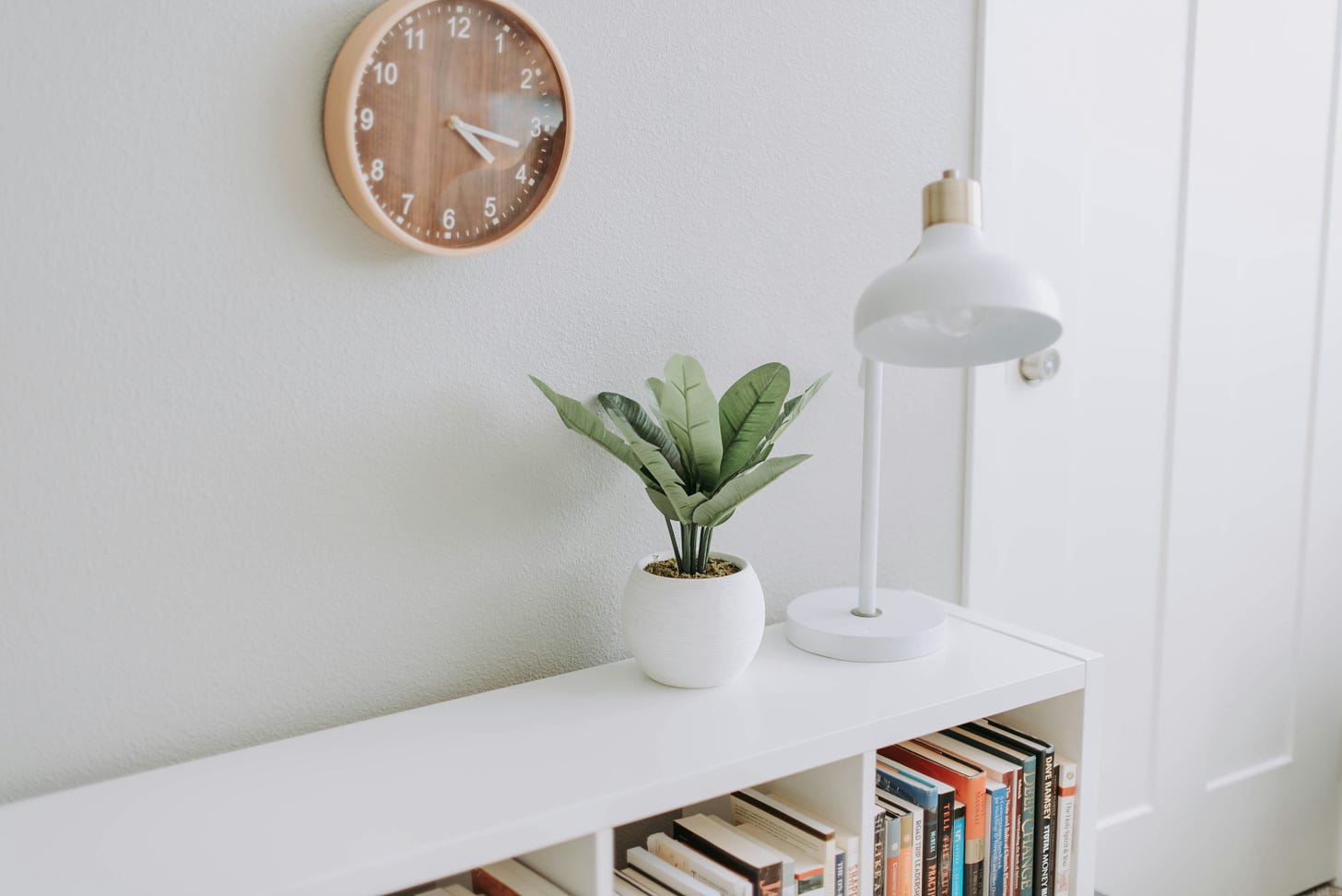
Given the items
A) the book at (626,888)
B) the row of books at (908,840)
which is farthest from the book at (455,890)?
the book at (626,888)

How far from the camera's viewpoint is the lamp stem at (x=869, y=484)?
128cm

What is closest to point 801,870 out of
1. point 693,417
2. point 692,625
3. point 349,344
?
point 692,625

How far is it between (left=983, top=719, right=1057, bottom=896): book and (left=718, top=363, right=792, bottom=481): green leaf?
0.49 m

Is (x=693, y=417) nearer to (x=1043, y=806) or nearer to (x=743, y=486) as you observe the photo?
(x=743, y=486)

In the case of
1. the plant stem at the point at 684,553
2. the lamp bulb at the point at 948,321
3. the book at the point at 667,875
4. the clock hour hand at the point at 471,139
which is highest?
the clock hour hand at the point at 471,139

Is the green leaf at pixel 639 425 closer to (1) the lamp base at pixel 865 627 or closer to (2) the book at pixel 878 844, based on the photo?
(1) the lamp base at pixel 865 627

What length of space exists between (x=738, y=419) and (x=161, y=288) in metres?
0.58

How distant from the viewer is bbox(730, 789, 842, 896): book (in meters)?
1.09

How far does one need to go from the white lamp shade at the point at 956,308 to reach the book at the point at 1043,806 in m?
0.50

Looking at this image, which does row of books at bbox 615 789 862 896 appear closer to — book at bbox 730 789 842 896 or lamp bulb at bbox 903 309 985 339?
book at bbox 730 789 842 896

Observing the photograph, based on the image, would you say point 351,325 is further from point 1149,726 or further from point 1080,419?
point 1149,726

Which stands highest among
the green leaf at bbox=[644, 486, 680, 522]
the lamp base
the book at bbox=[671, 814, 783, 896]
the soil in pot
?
the green leaf at bbox=[644, 486, 680, 522]

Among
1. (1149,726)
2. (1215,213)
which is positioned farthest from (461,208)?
(1149,726)

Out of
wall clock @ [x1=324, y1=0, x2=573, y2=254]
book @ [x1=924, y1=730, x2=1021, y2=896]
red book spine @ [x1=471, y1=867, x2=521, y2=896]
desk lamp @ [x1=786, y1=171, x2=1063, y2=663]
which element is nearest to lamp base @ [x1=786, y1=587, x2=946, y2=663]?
desk lamp @ [x1=786, y1=171, x2=1063, y2=663]
